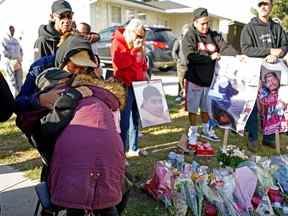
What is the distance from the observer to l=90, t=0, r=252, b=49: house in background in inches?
667

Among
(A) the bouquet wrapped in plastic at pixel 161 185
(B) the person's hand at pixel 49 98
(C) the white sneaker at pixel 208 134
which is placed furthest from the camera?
(C) the white sneaker at pixel 208 134

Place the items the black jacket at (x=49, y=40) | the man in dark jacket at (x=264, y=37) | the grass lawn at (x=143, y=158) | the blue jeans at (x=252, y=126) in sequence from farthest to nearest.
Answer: the blue jeans at (x=252, y=126), the man in dark jacket at (x=264, y=37), the black jacket at (x=49, y=40), the grass lawn at (x=143, y=158)

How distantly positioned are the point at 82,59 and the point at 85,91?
421mm

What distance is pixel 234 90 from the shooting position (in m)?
5.60

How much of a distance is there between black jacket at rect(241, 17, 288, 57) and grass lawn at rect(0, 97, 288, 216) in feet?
4.57

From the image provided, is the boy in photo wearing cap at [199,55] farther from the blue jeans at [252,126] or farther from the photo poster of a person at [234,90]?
the blue jeans at [252,126]

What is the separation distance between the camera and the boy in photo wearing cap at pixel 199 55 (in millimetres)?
5645

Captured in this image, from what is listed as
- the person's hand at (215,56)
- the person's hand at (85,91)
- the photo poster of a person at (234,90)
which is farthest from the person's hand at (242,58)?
the person's hand at (85,91)

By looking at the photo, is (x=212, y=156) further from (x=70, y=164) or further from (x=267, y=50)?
(x=70, y=164)

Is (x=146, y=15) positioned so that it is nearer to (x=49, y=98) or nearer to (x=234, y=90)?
(x=234, y=90)

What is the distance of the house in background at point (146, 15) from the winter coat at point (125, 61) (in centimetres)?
953

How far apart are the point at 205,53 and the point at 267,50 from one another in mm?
773

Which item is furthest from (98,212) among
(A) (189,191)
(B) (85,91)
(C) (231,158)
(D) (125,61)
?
(D) (125,61)

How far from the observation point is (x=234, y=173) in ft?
13.1
